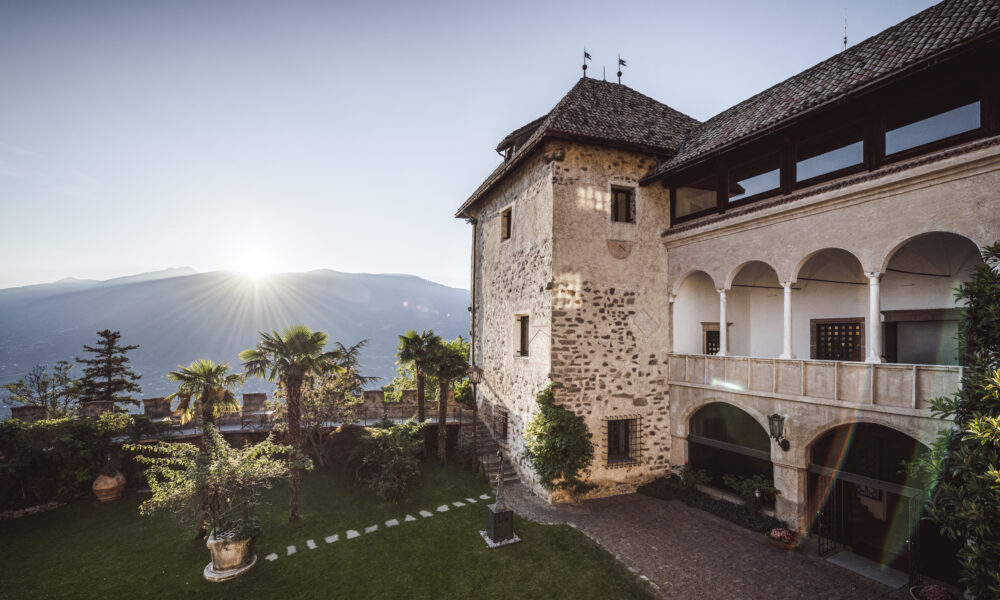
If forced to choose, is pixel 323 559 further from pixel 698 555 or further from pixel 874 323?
pixel 874 323

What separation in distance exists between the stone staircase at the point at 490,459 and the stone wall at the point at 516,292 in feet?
1.04

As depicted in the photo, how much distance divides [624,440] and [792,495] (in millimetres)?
4283

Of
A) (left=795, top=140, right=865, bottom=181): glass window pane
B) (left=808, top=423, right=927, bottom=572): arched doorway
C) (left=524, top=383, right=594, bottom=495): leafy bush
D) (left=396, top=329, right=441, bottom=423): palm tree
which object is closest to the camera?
(left=795, top=140, right=865, bottom=181): glass window pane

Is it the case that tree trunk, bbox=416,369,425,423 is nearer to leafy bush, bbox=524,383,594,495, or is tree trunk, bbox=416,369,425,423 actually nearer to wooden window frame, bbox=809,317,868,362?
leafy bush, bbox=524,383,594,495

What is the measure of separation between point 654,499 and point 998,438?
334 inches

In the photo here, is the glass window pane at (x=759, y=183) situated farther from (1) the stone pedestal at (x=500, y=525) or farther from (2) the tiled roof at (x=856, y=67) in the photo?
(1) the stone pedestal at (x=500, y=525)

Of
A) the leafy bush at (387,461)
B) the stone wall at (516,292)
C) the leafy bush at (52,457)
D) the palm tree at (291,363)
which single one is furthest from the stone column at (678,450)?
the leafy bush at (52,457)

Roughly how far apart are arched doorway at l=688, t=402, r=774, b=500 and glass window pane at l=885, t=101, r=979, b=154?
770 cm

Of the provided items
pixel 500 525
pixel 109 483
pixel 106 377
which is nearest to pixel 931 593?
pixel 500 525

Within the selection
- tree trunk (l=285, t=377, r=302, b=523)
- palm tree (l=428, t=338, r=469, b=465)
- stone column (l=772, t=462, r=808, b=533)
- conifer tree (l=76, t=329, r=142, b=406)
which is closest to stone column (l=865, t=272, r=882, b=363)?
Result: stone column (l=772, t=462, r=808, b=533)

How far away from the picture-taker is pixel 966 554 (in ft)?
16.9

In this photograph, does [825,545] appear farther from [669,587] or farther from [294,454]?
[294,454]

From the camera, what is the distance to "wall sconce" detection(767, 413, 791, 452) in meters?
9.54

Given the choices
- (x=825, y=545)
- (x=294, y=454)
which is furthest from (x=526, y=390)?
(x=825, y=545)
